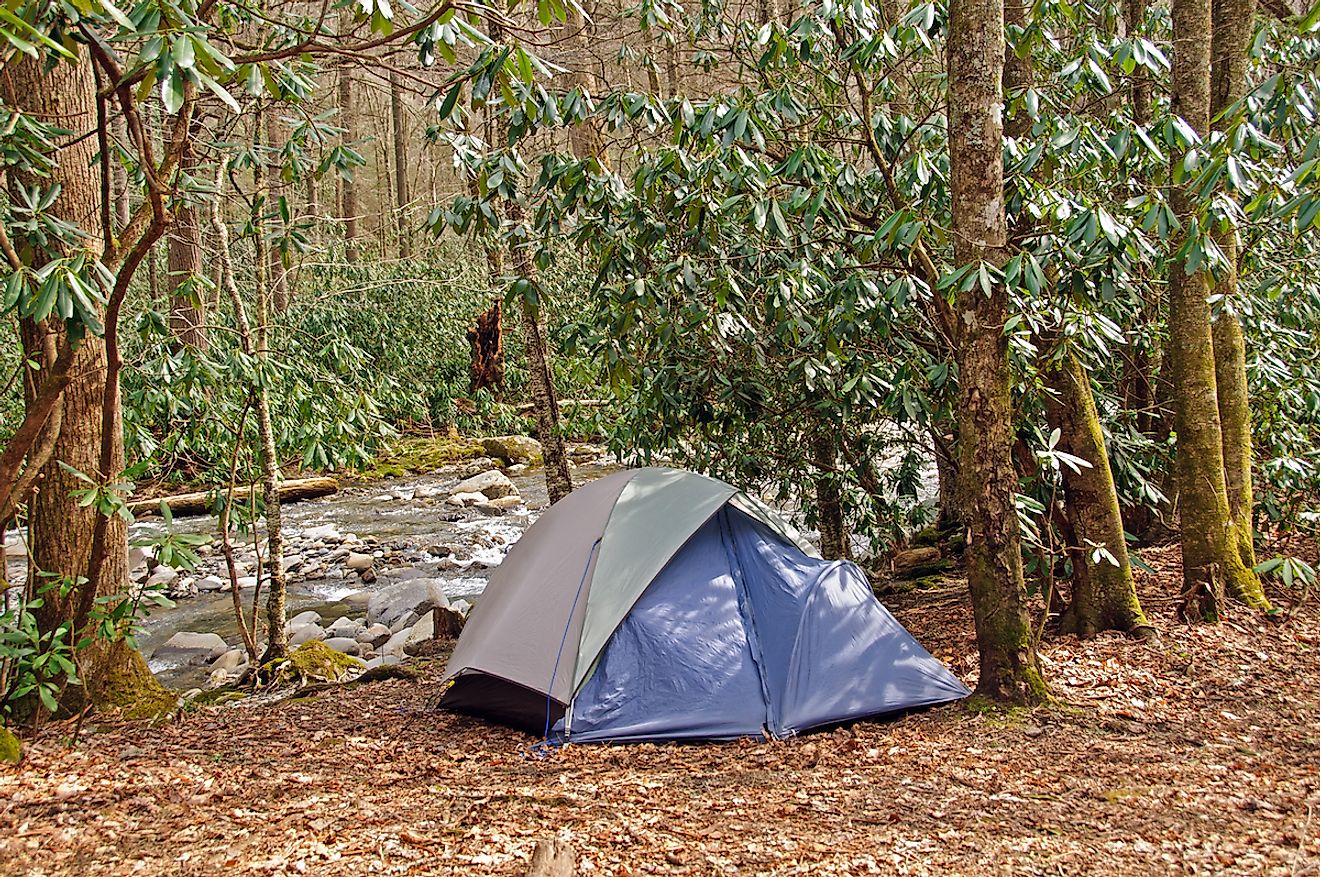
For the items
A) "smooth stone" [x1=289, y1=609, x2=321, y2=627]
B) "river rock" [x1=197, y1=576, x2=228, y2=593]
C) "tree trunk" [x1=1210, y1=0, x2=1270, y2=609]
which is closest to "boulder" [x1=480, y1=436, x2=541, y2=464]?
"river rock" [x1=197, y1=576, x2=228, y2=593]

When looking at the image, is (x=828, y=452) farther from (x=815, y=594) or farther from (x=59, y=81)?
(x=59, y=81)

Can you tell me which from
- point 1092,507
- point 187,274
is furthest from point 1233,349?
point 187,274

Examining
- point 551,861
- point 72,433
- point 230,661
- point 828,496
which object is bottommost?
point 230,661

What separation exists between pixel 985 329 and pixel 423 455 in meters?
15.4

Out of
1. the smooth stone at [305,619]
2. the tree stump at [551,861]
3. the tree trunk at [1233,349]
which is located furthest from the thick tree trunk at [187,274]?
the tree trunk at [1233,349]

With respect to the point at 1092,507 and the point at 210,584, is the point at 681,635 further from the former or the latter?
the point at 210,584

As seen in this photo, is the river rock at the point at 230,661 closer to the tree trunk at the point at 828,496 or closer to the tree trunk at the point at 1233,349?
the tree trunk at the point at 828,496

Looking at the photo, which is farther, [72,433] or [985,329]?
[72,433]

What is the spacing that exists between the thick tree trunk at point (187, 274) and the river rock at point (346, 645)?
9.34 feet

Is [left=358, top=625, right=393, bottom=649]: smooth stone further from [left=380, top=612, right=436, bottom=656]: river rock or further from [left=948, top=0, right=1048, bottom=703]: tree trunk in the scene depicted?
[left=948, top=0, right=1048, bottom=703]: tree trunk

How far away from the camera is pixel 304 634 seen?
905 cm

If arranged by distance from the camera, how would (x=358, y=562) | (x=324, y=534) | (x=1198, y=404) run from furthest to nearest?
(x=324, y=534) < (x=358, y=562) < (x=1198, y=404)

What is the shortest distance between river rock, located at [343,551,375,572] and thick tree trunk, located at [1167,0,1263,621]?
9.12 metres

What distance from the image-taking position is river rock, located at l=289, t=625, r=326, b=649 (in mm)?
8898
